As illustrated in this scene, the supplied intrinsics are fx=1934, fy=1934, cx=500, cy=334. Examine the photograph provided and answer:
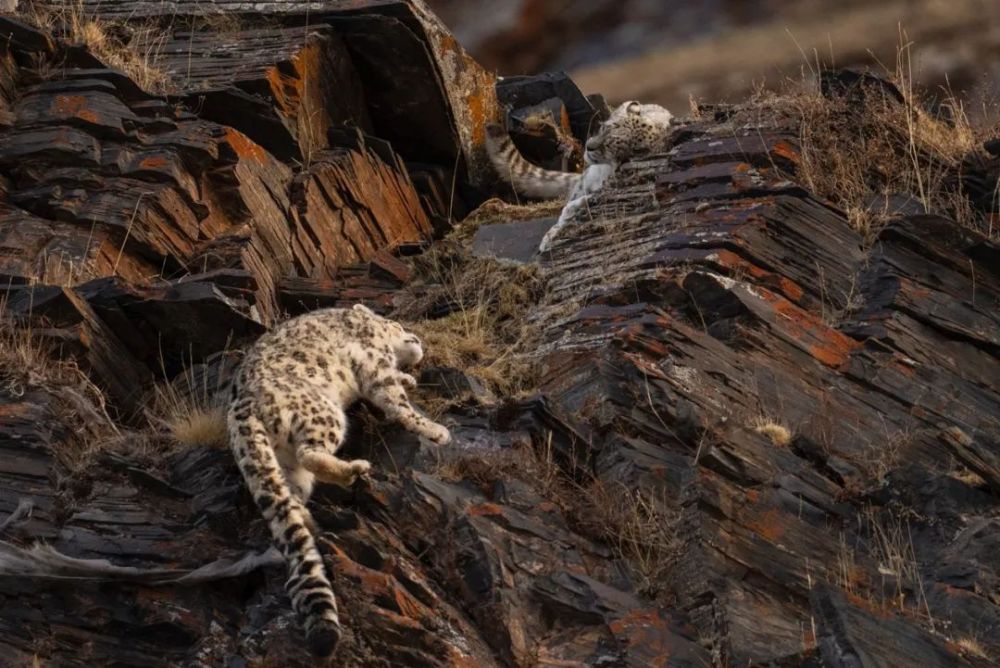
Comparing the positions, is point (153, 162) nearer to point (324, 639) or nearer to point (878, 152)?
point (878, 152)

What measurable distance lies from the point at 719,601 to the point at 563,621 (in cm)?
109

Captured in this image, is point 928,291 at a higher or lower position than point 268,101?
Answer: lower

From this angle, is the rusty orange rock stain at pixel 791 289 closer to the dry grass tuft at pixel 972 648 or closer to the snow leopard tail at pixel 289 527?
the dry grass tuft at pixel 972 648

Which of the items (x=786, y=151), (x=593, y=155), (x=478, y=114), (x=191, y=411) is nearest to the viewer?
(x=191, y=411)

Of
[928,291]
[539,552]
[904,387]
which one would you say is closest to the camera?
[539,552]

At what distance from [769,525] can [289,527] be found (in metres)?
3.61

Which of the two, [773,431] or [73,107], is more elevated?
[73,107]

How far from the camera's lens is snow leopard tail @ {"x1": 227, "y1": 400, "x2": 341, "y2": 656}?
1152 centimetres

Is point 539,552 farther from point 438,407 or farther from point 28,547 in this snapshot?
point 28,547

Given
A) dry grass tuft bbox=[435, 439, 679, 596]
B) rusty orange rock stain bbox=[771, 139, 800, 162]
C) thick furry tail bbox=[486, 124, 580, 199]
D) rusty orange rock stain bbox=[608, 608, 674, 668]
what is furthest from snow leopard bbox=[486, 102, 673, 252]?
rusty orange rock stain bbox=[608, 608, 674, 668]

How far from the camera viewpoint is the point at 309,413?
524 inches

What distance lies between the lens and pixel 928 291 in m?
17.7

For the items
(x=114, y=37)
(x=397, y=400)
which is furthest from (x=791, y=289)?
(x=114, y=37)

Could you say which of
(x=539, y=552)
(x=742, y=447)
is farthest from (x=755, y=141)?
(x=539, y=552)
